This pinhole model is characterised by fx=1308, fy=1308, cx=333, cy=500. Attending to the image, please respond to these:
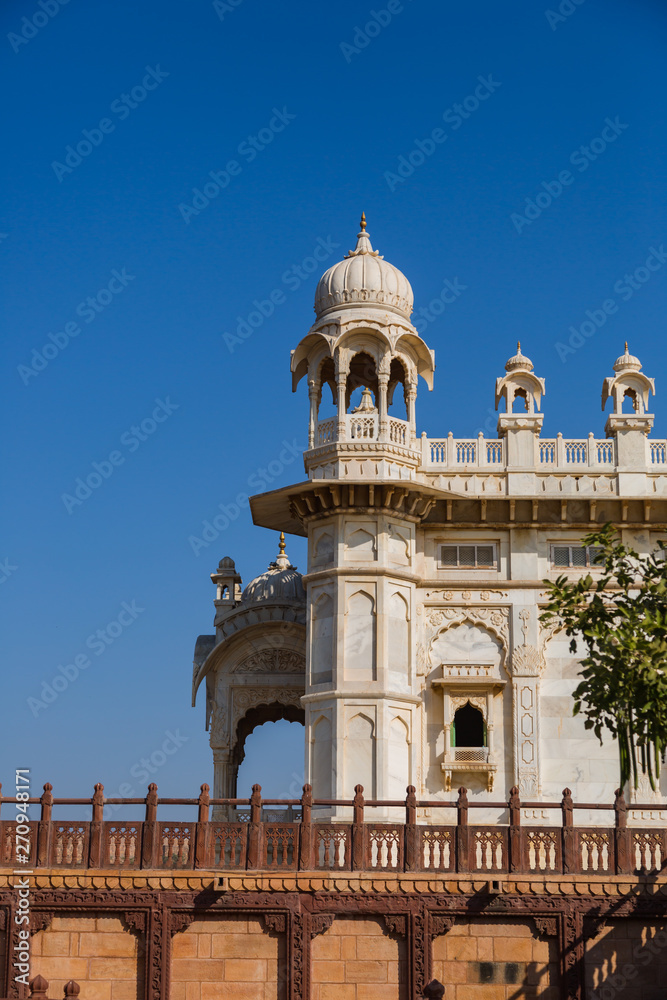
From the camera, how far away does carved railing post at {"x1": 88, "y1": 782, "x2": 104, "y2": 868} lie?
1959cm

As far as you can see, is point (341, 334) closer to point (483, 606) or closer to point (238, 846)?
point (483, 606)

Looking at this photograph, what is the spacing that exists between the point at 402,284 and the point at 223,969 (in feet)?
44.2

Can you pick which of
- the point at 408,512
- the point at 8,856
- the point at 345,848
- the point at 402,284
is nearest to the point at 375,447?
the point at 408,512

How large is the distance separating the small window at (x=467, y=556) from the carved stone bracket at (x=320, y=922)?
810 centimetres

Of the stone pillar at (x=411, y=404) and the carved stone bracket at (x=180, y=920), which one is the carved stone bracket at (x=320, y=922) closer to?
the carved stone bracket at (x=180, y=920)

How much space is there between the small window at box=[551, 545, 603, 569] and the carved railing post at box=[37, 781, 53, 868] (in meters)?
10.6

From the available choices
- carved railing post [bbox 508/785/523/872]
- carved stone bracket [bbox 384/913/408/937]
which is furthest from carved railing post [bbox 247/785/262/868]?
carved railing post [bbox 508/785/523/872]

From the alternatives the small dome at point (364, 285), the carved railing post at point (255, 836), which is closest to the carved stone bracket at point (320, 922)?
the carved railing post at point (255, 836)

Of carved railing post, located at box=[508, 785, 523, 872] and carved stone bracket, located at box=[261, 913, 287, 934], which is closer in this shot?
carved stone bracket, located at box=[261, 913, 287, 934]

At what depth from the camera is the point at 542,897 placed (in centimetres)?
1911

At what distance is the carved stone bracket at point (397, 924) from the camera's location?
62.9 feet

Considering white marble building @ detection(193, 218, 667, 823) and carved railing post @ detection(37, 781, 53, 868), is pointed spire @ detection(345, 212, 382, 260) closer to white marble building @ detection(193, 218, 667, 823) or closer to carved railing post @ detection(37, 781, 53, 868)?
white marble building @ detection(193, 218, 667, 823)

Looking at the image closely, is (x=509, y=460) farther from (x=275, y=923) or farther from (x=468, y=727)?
(x=275, y=923)

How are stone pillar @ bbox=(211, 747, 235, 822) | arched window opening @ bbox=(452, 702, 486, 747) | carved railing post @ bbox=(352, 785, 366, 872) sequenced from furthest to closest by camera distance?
1. stone pillar @ bbox=(211, 747, 235, 822)
2. arched window opening @ bbox=(452, 702, 486, 747)
3. carved railing post @ bbox=(352, 785, 366, 872)
